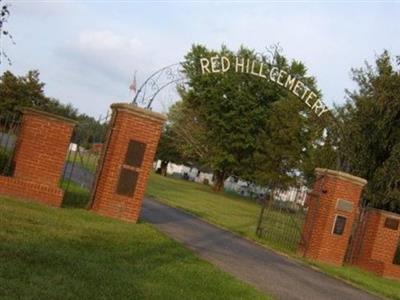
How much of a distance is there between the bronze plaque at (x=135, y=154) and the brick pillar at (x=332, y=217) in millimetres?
5678

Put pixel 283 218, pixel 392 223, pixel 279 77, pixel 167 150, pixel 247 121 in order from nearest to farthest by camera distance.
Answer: pixel 392 223, pixel 279 77, pixel 283 218, pixel 247 121, pixel 167 150

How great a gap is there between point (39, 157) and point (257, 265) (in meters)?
5.30

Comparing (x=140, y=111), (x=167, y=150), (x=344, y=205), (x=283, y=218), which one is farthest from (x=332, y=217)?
(x=167, y=150)

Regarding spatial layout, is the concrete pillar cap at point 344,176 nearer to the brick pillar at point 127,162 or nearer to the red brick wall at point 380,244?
the red brick wall at point 380,244

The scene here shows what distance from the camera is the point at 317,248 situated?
61.0ft

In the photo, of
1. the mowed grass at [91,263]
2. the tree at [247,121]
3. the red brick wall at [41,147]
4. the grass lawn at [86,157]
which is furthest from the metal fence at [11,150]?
the tree at [247,121]

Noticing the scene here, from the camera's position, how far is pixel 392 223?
20062 mm

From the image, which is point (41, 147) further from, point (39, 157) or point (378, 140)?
point (378, 140)

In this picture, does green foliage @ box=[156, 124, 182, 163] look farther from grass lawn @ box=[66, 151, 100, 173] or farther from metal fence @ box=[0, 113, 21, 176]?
metal fence @ box=[0, 113, 21, 176]

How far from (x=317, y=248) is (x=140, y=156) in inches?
234

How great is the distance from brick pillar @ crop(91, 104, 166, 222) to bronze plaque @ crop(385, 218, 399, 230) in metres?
8.07

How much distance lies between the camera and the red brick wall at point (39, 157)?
14.6 metres

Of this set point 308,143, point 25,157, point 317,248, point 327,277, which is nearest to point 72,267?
point 25,157

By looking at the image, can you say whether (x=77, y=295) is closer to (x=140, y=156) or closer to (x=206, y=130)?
(x=140, y=156)
